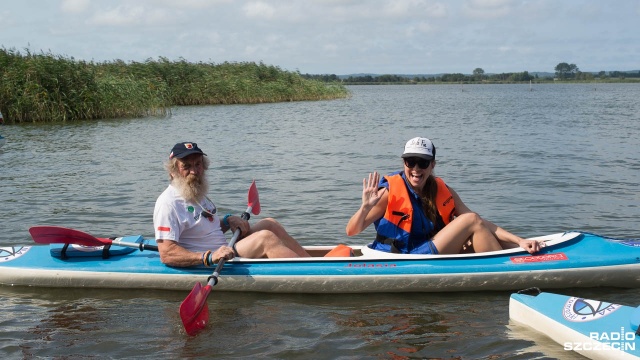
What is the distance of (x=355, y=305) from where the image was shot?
5.66m

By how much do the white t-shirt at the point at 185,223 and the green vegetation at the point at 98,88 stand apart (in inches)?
635

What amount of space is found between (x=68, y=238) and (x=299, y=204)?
14.0ft

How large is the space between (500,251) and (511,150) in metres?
10.3

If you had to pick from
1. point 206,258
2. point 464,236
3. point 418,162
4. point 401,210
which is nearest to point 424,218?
point 401,210

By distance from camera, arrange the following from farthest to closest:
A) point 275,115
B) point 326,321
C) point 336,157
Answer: point 275,115 → point 336,157 → point 326,321

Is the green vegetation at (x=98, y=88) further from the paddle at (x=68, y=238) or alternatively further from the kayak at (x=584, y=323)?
the kayak at (x=584, y=323)

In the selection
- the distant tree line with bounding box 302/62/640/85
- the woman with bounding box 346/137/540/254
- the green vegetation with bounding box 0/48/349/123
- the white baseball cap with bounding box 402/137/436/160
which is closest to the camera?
the white baseball cap with bounding box 402/137/436/160

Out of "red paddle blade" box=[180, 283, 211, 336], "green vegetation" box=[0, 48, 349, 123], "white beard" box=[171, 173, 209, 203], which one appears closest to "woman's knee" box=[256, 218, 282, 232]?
"white beard" box=[171, 173, 209, 203]

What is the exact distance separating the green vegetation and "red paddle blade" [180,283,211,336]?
1674 cm

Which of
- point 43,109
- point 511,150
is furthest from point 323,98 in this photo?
point 511,150

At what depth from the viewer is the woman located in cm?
545

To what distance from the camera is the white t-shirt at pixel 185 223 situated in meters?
5.33

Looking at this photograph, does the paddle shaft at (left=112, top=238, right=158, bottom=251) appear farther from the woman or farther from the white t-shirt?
the woman

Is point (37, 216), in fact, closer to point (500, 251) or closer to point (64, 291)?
point (64, 291)
